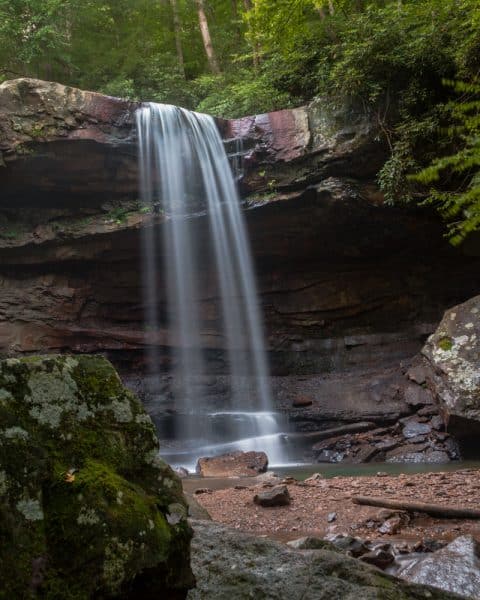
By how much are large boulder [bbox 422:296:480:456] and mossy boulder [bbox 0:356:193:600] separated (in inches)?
372

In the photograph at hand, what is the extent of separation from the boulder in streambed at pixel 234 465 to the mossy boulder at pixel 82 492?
27.3ft

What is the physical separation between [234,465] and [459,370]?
4742 millimetres

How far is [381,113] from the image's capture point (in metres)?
13.1

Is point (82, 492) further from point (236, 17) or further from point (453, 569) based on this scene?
point (236, 17)

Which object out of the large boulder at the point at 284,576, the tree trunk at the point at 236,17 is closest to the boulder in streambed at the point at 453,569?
the large boulder at the point at 284,576

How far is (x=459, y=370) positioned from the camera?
10.8 metres

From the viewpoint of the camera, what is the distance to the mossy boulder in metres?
1.66

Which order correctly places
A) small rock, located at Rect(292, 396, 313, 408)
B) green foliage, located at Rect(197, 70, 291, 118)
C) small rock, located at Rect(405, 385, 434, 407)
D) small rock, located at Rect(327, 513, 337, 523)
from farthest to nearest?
1. green foliage, located at Rect(197, 70, 291, 118)
2. small rock, located at Rect(292, 396, 313, 408)
3. small rock, located at Rect(405, 385, 434, 407)
4. small rock, located at Rect(327, 513, 337, 523)

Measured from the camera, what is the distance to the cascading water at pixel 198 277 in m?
13.7

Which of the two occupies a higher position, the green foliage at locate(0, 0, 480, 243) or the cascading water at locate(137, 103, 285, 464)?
the green foliage at locate(0, 0, 480, 243)

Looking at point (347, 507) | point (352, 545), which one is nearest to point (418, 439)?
point (347, 507)

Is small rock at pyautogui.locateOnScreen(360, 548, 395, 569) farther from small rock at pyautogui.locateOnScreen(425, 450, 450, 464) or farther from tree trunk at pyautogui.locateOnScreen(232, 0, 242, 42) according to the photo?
tree trunk at pyautogui.locateOnScreen(232, 0, 242, 42)

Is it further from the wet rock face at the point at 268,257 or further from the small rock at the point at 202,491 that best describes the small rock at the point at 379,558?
the wet rock face at the point at 268,257

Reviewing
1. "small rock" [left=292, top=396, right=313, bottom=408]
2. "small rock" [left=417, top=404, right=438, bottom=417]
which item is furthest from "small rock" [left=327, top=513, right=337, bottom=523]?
"small rock" [left=292, top=396, right=313, bottom=408]
